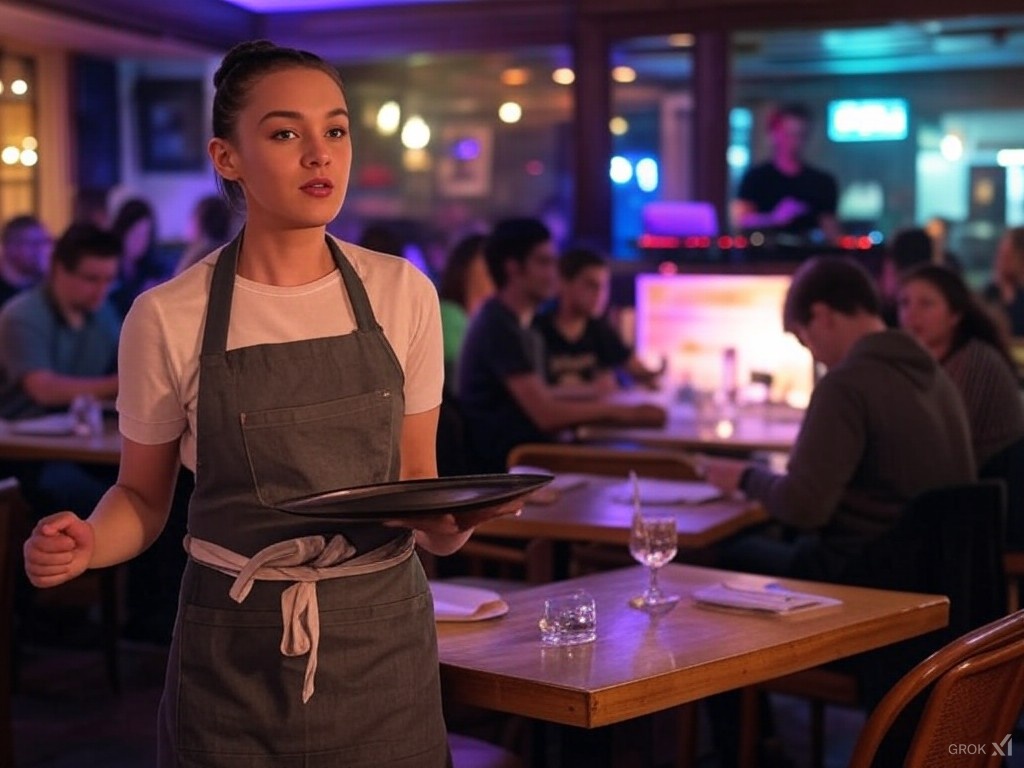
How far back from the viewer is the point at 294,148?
6.74ft

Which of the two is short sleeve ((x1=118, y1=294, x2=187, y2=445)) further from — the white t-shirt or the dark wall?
the dark wall

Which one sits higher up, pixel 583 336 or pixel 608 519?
pixel 583 336

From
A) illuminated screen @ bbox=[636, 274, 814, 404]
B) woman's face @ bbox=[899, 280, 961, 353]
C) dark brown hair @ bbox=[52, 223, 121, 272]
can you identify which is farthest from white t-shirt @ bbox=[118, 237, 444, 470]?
illuminated screen @ bbox=[636, 274, 814, 404]

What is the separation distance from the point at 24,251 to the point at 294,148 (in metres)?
6.16

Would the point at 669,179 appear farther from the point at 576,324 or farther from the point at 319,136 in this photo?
the point at 319,136

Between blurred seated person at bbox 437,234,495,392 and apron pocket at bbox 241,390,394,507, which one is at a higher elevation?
blurred seated person at bbox 437,234,495,392

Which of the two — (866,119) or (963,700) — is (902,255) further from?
(866,119)

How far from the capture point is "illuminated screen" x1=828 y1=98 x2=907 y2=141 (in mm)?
12945

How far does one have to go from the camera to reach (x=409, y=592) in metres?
2.13

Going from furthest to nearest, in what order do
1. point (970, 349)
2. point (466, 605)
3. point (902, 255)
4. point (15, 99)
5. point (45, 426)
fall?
point (15, 99), point (902, 255), point (45, 426), point (970, 349), point (466, 605)

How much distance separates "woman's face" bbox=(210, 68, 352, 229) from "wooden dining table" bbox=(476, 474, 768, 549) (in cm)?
168

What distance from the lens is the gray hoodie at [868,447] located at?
12.4 feet

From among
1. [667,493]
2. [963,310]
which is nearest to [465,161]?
[963,310]

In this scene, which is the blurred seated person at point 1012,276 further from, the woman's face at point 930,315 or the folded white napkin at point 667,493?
the folded white napkin at point 667,493
